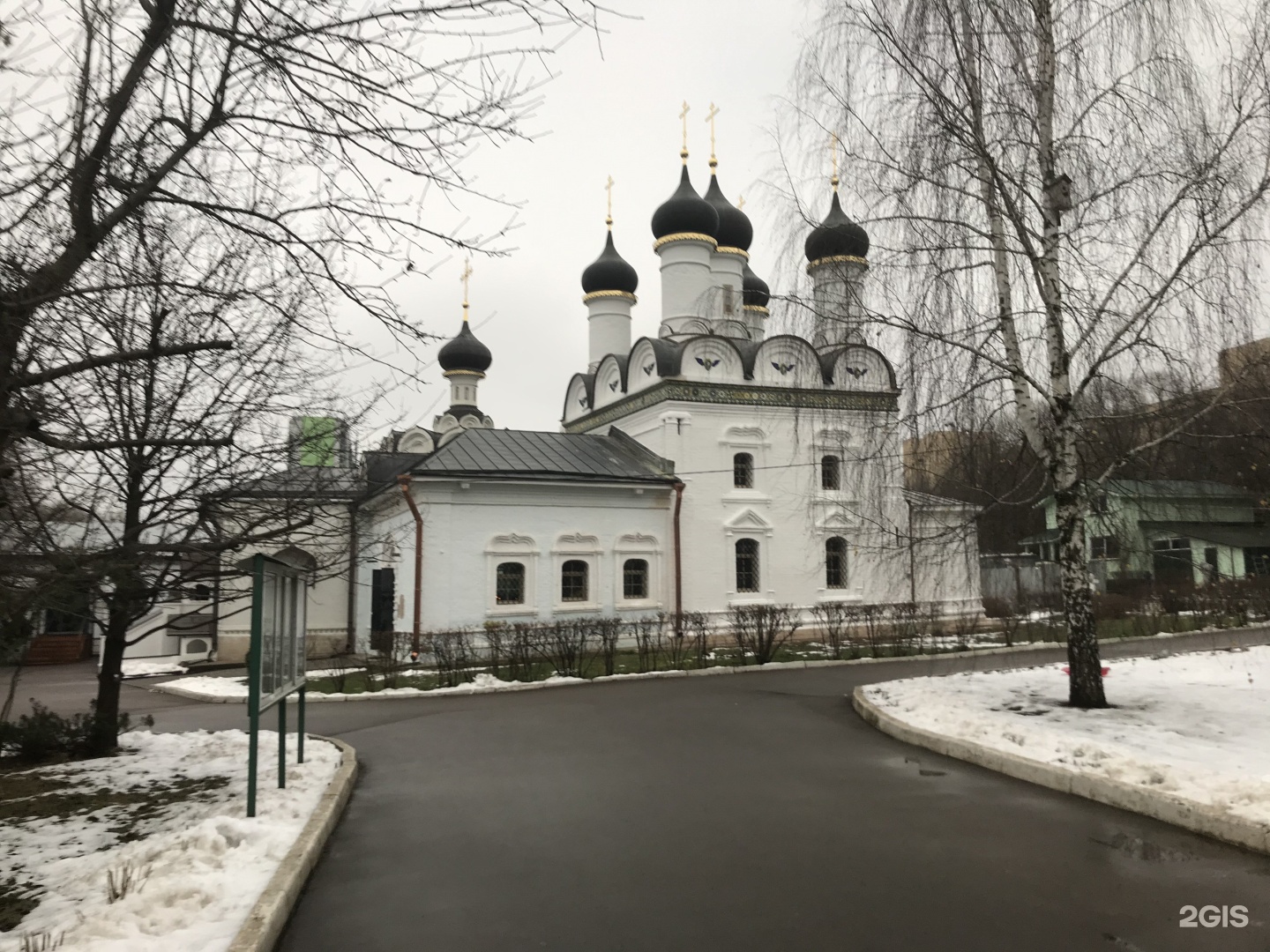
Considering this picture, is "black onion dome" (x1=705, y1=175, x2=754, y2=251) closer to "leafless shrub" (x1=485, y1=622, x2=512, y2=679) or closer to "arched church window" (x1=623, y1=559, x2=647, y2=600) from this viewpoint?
"arched church window" (x1=623, y1=559, x2=647, y2=600)

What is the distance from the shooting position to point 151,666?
23672 millimetres

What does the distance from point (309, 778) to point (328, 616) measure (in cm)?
1814

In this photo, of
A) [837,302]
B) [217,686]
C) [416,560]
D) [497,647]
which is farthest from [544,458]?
[837,302]

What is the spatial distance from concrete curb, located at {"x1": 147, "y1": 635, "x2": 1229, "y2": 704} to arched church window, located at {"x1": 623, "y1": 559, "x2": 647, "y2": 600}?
5.85 metres

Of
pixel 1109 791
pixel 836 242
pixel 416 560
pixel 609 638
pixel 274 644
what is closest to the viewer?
pixel 1109 791

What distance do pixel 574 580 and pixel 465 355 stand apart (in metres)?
17.7

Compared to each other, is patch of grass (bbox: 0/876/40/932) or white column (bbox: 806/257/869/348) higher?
white column (bbox: 806/257/869/348)

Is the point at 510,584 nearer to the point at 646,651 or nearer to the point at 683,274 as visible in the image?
the point at 646,651

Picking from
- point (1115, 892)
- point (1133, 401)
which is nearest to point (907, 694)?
point (1133, 401)

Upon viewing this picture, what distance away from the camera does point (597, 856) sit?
554 cm

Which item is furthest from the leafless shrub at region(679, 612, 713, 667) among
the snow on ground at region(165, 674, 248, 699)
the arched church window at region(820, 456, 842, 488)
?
the snow on ground at region(165, 674, 248, 699)

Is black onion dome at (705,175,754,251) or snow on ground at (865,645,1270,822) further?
black onion dome at (705,175,754,251)

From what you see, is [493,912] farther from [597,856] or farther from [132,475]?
[132,475]

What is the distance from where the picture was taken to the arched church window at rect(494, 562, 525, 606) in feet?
68.5
